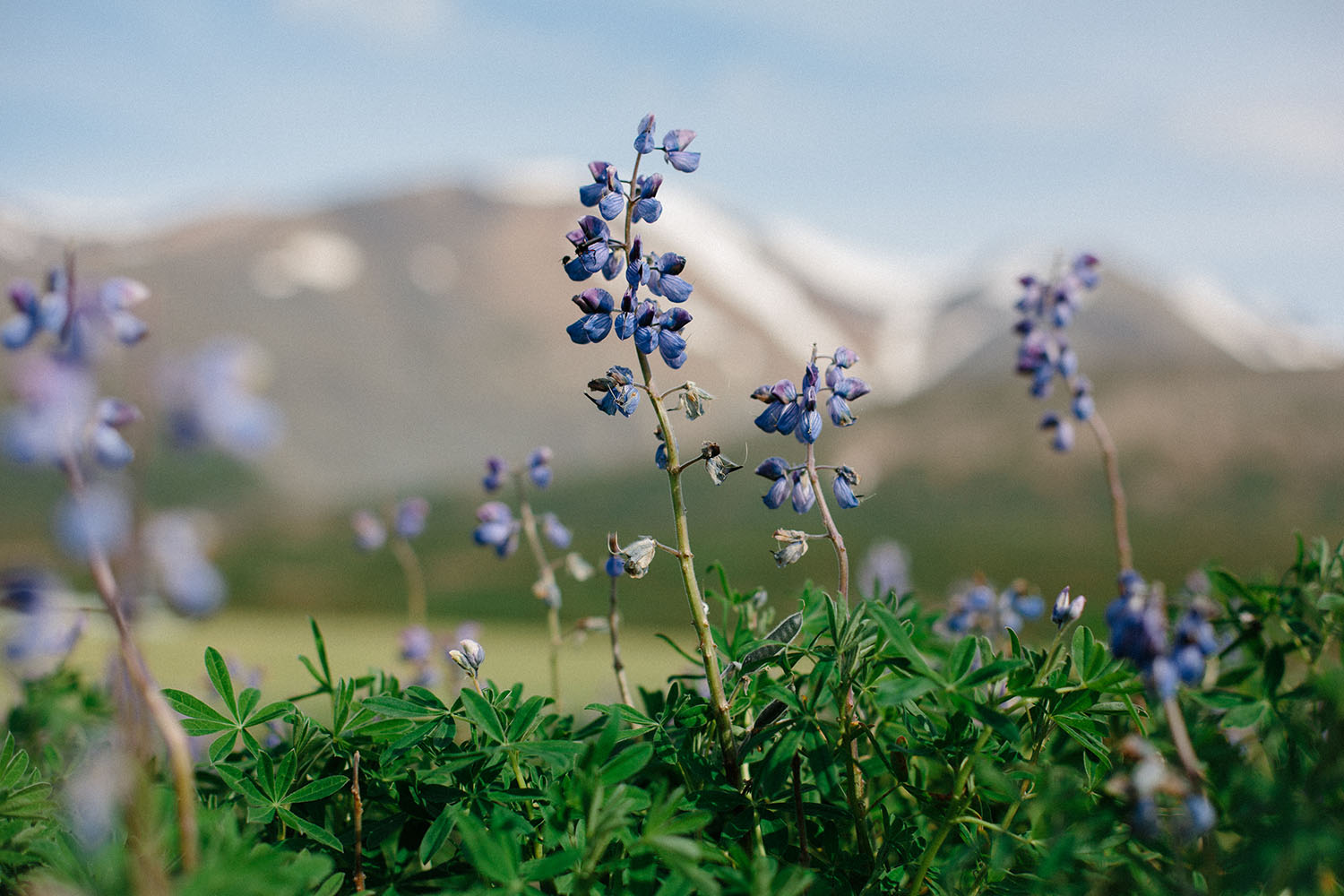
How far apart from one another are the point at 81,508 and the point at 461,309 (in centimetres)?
7341

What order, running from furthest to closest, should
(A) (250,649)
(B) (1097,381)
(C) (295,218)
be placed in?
(C) (295,218) < (B) (1097,381) < (A) (250,649)

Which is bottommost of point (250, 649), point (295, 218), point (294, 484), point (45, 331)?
point (294, 484)

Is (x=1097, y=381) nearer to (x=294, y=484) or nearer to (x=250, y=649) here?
(x=250, y=649)

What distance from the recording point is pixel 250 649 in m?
8.52

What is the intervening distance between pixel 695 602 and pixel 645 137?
77 cm

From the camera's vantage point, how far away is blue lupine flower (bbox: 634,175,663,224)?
1.52 m

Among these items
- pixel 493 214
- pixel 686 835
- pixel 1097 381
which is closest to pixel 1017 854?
pixel 686 835

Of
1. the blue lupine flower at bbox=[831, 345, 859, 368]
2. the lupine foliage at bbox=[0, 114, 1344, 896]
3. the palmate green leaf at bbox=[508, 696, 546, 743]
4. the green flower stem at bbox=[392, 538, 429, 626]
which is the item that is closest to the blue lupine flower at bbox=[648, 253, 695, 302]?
the lupine foliage at bbox=[0, 114, 1344, 896]

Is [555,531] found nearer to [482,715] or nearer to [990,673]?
[482,715]

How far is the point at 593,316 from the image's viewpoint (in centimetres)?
149

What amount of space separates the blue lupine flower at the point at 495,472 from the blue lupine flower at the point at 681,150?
987 mm

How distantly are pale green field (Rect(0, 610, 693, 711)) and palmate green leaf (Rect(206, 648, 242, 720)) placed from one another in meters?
0.33

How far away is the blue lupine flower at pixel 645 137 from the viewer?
1523mm

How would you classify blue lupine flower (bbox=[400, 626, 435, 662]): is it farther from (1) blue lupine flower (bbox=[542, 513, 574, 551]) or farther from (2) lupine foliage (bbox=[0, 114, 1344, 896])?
(2) lupine foliage (bbox=[0, 114, 1344, 896])
